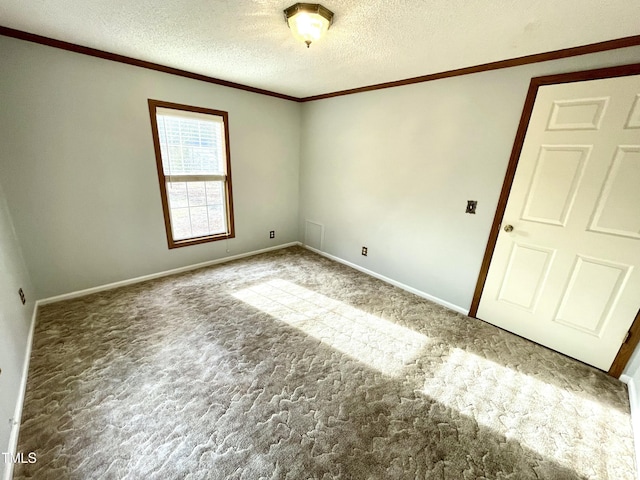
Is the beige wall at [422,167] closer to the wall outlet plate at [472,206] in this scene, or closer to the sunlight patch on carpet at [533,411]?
the wall outlet plate at [472,206]

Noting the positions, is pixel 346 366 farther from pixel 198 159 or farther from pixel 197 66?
pixel 197 66

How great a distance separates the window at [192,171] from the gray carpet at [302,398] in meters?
1.04

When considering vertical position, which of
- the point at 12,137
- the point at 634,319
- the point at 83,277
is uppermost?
the point at 12,137

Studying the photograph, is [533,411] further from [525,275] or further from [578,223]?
[578,223]

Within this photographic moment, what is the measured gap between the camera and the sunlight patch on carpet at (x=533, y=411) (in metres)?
1.42

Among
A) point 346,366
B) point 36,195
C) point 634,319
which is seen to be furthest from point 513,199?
point 36,195

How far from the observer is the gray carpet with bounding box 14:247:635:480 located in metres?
1.30

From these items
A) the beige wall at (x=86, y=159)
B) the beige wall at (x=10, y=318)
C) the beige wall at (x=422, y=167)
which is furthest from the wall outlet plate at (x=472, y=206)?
the beige wall at (x=10, y=318)

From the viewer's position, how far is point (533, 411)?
1635 millimetres

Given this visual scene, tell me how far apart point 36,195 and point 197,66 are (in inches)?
73.0

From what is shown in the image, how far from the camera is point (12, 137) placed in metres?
2.11

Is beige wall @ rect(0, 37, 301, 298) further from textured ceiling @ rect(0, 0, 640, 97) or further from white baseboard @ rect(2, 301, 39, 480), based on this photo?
white baseboard @ rect(2, 301, 39, 480)

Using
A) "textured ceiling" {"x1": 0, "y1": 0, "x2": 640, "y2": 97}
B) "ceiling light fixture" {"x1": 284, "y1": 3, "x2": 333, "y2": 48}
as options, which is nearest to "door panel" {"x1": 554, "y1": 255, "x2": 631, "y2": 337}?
"textured ceiling" {"x1": 0, "y1": 0, "x2": 640, "y2": 97}

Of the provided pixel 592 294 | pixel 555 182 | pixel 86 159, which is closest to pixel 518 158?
pixel 555 182
